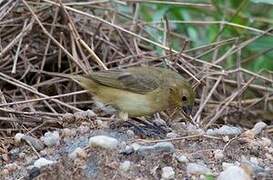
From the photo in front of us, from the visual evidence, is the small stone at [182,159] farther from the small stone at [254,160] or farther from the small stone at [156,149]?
the small stone at [254,160]

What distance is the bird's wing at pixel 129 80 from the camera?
4.55 m

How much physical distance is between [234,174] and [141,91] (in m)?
1.15

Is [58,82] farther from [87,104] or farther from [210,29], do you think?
[210,29]

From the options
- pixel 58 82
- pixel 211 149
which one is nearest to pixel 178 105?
pixel 211 149

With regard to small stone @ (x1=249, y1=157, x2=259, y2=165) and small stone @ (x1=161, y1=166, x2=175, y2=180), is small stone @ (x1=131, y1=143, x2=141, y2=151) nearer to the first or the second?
small stone @ (x1=161, y1=166, x2=175, y2=180)

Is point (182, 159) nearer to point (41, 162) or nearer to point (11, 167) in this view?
point (41, 162)

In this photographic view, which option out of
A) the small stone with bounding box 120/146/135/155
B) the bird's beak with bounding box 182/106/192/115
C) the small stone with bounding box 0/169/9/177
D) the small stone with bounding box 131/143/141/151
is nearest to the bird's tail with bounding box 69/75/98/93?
the bird's beak with bounding box 182/106/192/115

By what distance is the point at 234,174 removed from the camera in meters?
3.54

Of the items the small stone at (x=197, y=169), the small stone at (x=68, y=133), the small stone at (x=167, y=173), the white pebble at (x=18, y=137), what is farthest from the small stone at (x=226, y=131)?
the white pebble at (x=18, y=137)

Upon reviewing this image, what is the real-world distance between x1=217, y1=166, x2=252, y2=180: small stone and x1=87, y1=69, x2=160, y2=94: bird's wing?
1.09m

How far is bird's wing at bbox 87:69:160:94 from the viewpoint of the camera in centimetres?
455

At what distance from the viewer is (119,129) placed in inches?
174

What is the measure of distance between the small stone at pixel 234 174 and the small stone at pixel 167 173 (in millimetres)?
239

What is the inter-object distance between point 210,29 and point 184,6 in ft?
1.43
